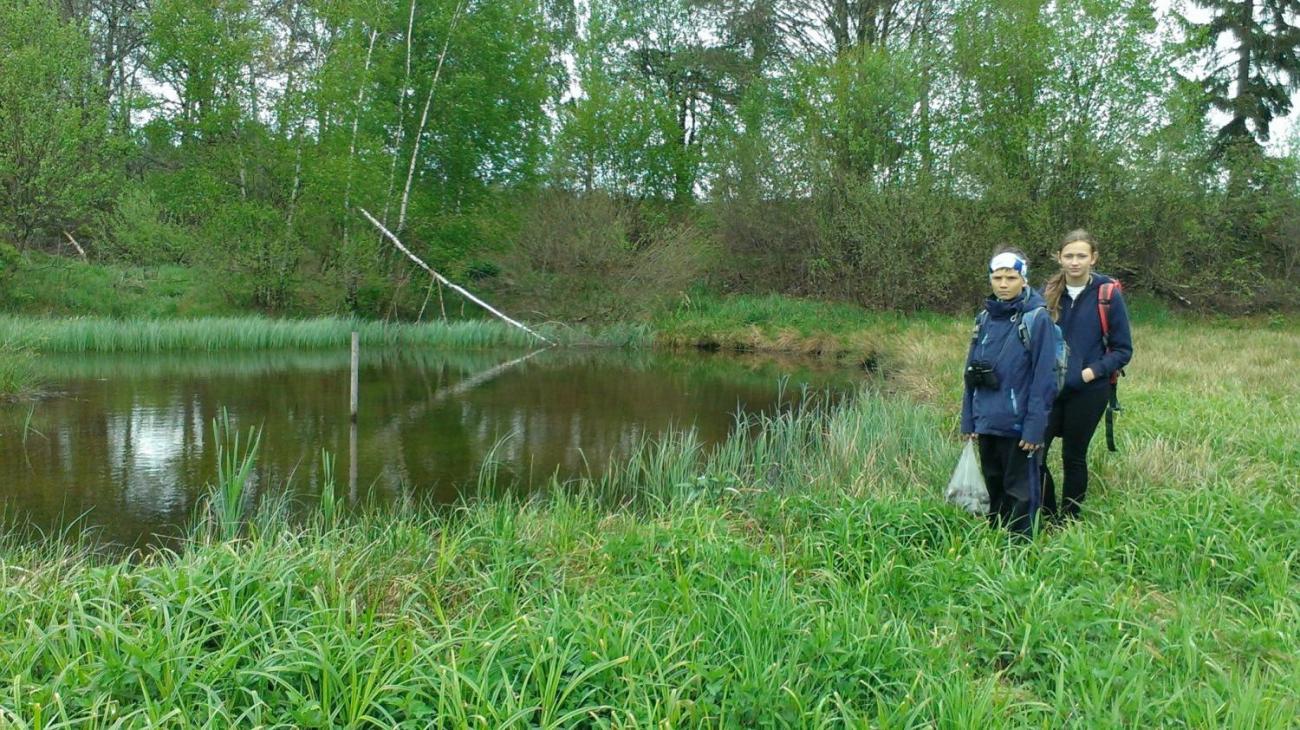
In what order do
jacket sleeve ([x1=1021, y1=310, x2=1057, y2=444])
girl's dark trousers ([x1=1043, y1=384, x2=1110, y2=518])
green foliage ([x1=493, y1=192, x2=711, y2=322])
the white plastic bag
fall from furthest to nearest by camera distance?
green foliage ([x1=493, y1=192, x2=711, y2=322]) → girl's dark trousers ([x1=1043, y1=384, x2=1110, y2=518]) → the white plastic bag → jacket sleeve ([x1=1021, y1=310, x2=1057, y2=444])

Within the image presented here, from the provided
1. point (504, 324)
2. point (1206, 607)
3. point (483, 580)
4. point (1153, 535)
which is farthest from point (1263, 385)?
point (504, 324)

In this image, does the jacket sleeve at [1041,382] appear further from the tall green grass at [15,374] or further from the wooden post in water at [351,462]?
the tall green grass at [15,374]

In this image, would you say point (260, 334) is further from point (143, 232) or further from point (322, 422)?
point (322, 422)

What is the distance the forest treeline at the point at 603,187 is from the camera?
17484mm

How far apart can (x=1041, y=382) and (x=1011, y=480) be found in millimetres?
505

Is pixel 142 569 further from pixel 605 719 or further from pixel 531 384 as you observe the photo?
pixel 531 384

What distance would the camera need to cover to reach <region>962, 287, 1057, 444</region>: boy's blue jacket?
3666mm

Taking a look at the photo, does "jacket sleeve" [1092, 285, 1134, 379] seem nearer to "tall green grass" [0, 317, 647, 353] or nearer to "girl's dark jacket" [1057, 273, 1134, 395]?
"girl's dark jacket" [1057, 273, 1134, 395]

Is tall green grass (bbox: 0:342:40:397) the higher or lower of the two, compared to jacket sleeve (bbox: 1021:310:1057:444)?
lower

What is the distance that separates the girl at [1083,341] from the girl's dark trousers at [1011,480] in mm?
204

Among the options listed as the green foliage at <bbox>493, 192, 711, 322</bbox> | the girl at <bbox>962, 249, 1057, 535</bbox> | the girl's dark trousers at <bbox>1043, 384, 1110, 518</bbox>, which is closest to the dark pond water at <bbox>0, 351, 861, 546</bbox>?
the girl at <bbox>962, 249, 1057, 535</bbox>

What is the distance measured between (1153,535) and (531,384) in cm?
955

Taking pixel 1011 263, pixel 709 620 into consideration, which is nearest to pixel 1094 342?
pixel 1011 263

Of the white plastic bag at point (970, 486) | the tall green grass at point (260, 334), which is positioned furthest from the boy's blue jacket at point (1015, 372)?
the tall green grass at point (260, 334)
